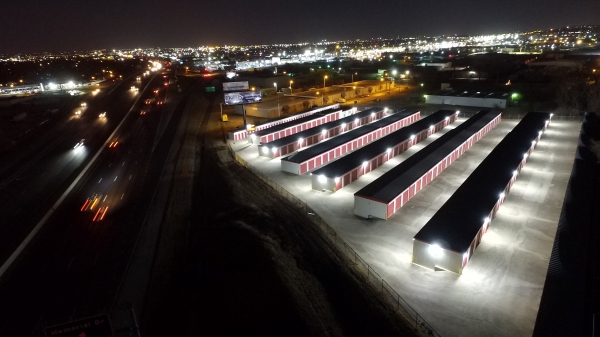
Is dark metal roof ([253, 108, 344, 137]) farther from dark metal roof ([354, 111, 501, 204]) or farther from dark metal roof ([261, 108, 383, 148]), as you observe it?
dark metal roof ([354, 111, 501, 204])

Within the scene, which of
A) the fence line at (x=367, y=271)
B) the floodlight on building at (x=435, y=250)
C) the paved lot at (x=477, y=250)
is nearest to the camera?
the fence line at (x=367, y=271)

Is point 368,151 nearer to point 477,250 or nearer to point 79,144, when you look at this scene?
point 477,250

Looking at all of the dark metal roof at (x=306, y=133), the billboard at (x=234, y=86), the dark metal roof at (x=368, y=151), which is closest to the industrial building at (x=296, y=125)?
the dark metal roof at (x=306, y=133)

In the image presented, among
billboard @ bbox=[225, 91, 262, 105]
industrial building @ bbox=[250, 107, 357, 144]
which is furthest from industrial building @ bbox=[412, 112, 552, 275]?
billboard @ bbox=[225, 91, 262, 105]

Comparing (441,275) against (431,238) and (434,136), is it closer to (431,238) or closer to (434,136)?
(431,238)

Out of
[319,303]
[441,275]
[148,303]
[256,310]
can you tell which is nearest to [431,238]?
[441,275]

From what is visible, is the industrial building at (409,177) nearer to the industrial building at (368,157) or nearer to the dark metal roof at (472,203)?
the industrial building at (368,157)
